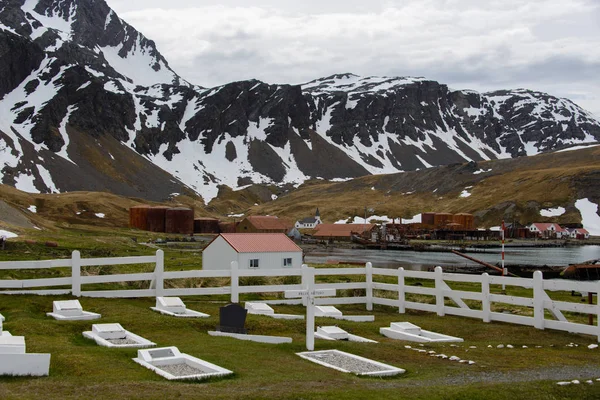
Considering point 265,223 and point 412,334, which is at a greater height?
point 265,223

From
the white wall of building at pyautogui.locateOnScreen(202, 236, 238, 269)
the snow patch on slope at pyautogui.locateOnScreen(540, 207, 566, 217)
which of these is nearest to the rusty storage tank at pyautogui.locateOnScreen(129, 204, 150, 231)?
the snow patch on slope at pyautogui.locateOnScreen(540, 207, 566, 217)

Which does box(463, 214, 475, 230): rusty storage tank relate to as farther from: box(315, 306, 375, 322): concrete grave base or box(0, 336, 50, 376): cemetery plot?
box(0, 336, 50, 376): cemetery plot

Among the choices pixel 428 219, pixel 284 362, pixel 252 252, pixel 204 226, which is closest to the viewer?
pixel 284 362

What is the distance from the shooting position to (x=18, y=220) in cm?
8162

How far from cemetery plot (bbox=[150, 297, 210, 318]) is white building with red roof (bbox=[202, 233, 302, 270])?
17.8m

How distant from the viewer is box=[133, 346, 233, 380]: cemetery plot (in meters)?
12.6

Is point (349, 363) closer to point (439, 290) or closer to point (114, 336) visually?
point (114, 336)

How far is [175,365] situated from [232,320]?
4.49 metres

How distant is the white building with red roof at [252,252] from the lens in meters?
39.8

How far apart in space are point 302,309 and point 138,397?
593 inches

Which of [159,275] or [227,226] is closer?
[159,275]

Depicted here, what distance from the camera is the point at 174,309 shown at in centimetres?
2103

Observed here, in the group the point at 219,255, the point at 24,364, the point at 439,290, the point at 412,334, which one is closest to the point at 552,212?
the point at 219,255

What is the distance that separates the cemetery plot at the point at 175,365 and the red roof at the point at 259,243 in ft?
82.6
